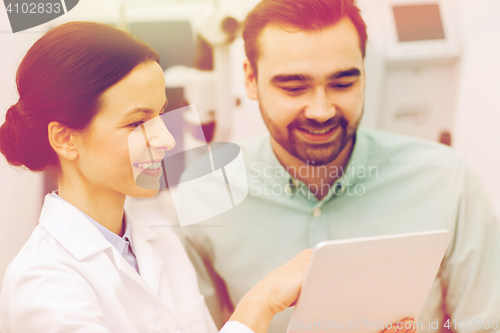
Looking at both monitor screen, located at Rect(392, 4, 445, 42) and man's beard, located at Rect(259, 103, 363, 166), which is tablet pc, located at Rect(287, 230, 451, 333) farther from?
monitor screen, located at Rect(392, 4, 445, 42)

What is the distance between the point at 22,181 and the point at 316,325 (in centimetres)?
55

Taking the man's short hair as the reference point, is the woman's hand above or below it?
below

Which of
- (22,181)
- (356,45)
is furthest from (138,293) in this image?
(356,45)

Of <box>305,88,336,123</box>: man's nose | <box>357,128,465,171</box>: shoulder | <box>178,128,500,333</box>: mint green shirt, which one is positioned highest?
<box>305,88,336,123</box>: man's nose

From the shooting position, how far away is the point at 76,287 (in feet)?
1.91

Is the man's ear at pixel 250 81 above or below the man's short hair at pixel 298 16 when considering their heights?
below

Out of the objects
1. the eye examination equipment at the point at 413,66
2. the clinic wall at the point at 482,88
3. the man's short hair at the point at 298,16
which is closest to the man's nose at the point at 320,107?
the man's short hair at the point at 298,16

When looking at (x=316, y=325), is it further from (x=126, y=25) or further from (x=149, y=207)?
(x=126, y=25)

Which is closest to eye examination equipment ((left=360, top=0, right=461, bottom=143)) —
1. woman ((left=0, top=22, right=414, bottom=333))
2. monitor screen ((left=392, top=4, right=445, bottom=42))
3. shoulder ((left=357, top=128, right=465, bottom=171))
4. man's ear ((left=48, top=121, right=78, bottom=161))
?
monitor screen ((left=392, top=4, right=445, bottom=42))

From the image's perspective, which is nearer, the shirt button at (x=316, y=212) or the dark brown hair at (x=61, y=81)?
the dark brown hair at (x=61, y=81)

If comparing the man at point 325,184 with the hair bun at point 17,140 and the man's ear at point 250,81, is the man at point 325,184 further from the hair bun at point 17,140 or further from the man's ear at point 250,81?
the hair bun at point 17,140

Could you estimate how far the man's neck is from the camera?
39.2 inches

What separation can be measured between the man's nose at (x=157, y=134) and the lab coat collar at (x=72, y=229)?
15 cm

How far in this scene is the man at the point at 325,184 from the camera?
2.86 ft
